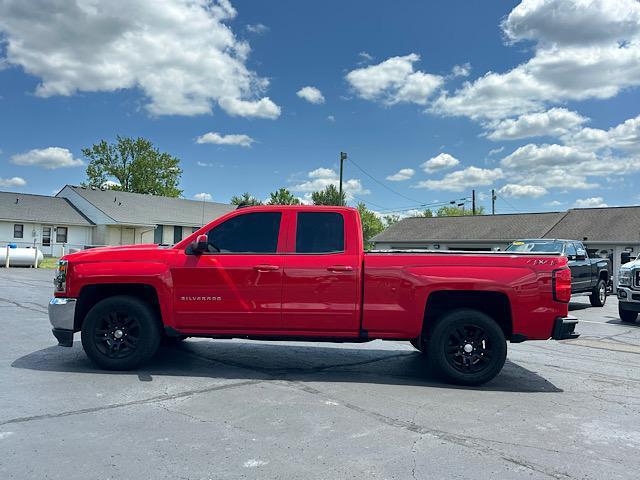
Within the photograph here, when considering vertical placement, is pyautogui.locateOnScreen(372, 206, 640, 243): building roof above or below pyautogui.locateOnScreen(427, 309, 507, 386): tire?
above

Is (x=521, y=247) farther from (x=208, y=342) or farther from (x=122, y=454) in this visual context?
(x=122, y=454)

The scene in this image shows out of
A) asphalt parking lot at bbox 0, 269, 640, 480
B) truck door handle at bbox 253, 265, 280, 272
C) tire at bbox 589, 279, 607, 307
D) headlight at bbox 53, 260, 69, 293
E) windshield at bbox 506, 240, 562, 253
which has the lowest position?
asphalt parking lot at bbox 0, 269, 640, 480

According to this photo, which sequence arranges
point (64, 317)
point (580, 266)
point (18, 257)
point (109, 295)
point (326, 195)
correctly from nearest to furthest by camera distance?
point (64, 317)
point (109, 295)
point (580, 266)
point (18, 257)
point (326, 195)

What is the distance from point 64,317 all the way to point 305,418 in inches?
130

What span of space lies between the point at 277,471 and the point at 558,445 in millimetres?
2279

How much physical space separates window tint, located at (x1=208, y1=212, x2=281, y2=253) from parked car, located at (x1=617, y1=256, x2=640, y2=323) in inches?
384

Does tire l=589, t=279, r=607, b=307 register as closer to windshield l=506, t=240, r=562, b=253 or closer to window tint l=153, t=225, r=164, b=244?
windshield l=506, t=240, r=562, b=253

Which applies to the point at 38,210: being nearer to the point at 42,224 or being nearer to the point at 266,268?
the point at 42,224

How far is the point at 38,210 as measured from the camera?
39.1 metres

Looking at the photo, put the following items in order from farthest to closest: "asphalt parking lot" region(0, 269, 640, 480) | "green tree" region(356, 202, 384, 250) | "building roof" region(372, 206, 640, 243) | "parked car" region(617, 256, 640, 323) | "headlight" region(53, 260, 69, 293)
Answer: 1. "green tree" region(356, 202, 384, 250)
2. "building roof" region(372, 206, 640, 243)
3. "parked car" region(617, 256, 640, 323)
4. "headlight" region(53, 260, 69, 293)
5. "asphalt parking lot" region(0, 269, 640, 480)

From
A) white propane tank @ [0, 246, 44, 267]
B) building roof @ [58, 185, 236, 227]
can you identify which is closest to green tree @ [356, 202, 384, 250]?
building roof @ [58, 185, 236, 227]

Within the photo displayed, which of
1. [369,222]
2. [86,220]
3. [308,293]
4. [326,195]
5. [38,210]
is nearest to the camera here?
[308,293]

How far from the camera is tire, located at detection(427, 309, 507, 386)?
5934mm

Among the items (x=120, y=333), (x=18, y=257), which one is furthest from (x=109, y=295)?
(x=18, y=257)
